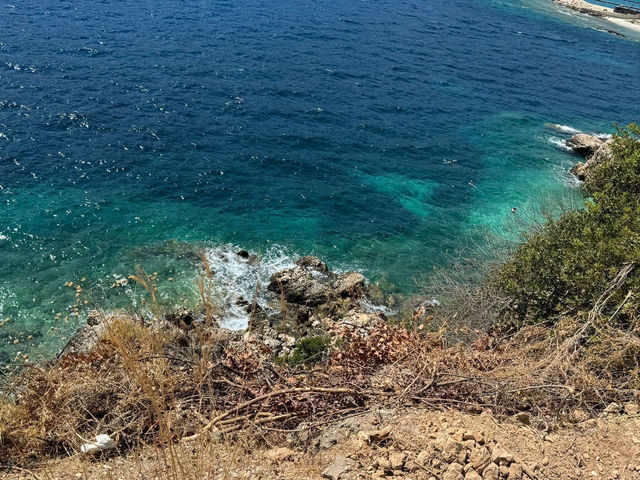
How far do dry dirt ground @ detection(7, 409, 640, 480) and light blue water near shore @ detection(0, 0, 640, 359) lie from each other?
8138 mm

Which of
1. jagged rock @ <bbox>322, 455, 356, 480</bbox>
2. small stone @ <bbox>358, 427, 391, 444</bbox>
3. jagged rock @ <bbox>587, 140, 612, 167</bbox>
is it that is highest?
jagged rock @ <bbox>587, 140, 612, 167</bbox>

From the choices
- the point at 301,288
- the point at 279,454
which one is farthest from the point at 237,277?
the point at 279,454

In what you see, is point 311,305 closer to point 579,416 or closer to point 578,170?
point 579,416

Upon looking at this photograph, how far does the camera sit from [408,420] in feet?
20.4

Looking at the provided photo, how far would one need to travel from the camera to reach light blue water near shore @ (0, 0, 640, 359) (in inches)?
782

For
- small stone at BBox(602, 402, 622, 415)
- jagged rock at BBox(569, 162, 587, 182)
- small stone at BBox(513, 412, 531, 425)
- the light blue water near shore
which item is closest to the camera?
small stone at BBox(513, 412, 531, 425)

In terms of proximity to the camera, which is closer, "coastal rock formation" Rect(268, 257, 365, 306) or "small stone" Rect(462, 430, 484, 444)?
"small stone" Rect(462, 430, 484, 444)

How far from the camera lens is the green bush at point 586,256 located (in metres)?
9.71

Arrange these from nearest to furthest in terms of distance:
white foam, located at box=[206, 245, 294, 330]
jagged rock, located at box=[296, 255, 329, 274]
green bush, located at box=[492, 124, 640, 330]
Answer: green bush, located at box=[492, 124, 640, 330], white foam, located at box=[206, 245, 294, 330], jagged rock, located at box=[296, 255, 329, 274]

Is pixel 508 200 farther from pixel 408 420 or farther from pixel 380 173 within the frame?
pixel 408 420

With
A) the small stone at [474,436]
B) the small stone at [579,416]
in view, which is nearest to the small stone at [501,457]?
the small stone at [474,436]

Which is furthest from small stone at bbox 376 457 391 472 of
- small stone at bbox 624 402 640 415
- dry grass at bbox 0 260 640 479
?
small stone at bbox 624 402 640 415

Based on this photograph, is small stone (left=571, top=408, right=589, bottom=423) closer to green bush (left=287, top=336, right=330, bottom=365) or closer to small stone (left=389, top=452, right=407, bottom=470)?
small stone (left=389, top=452, right=407, bottom=470)

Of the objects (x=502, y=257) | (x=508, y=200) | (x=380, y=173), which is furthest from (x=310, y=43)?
(x=502, y=257)
